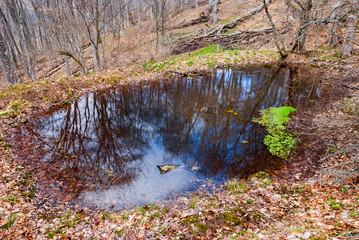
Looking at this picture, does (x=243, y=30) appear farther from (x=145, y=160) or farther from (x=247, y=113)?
(x=145, y=160)

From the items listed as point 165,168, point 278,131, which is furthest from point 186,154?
point 278,131

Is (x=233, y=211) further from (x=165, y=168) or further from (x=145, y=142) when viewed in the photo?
(x=145, y=142)

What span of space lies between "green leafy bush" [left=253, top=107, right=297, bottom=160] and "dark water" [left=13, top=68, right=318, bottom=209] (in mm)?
345

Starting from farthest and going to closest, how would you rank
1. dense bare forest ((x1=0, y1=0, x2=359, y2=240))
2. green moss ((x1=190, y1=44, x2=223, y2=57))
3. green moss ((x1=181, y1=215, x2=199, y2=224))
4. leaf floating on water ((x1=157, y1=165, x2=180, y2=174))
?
green moss ((x1=190, y1=44, x2=223, y2=57)) → leaf floating on water ((x1=157, y1=165, x2=180, y2=174)) → green moss ((x1=181, y1=215, x2=199, y2=224)) → dense bare forest ((x1=0, y1=0, x2=359, y2=240))

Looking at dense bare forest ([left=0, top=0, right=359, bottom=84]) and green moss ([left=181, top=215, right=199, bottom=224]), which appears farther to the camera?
dense bare forest ([left=0, top=0, right=359, bottom=84])

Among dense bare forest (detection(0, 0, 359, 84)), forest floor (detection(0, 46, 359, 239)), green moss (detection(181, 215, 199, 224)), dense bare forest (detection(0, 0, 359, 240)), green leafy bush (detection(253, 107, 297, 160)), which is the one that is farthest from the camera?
dense bare forest (detection(0, 0, 359, 84))

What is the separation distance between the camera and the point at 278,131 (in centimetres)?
789

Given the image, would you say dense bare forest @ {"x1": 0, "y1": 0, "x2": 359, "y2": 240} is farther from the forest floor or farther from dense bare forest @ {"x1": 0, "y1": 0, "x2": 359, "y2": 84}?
dense bare forest @ {"x1": 0, "y1": 0, "x2": 359, "y2": 84}

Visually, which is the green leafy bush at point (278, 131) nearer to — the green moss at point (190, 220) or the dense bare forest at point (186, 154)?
the dense bare forest at point (186, 154)

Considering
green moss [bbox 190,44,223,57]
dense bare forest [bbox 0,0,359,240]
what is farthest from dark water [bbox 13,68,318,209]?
green moss [bbox 190,44,223,57]

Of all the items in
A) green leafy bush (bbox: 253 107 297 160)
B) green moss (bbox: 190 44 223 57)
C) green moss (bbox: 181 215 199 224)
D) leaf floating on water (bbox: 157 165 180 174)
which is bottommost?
green moss (bbox: 181 215 199 224)

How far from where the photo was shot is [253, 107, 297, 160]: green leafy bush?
6.80m

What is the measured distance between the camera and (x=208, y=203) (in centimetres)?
475

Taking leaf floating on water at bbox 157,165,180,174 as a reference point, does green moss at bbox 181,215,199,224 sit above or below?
below
